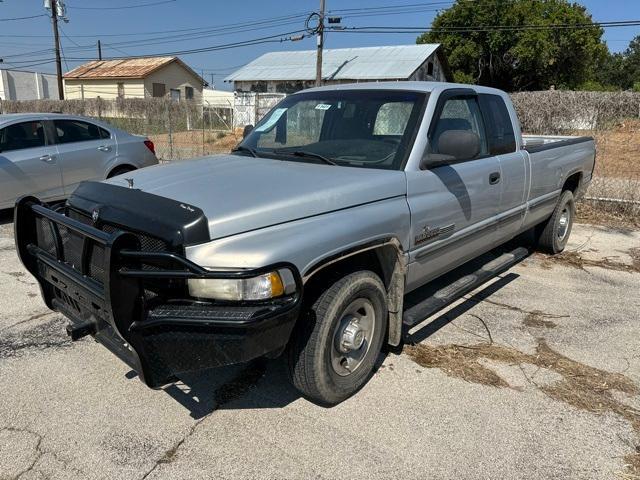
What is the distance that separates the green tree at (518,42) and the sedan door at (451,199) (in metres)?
39.2

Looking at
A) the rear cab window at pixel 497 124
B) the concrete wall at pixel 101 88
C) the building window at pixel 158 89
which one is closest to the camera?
the rear cab window at pixel 497 124

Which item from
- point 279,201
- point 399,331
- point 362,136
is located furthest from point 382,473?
point 362,136

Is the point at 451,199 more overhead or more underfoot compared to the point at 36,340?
more overhead

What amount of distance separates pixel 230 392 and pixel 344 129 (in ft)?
6.89

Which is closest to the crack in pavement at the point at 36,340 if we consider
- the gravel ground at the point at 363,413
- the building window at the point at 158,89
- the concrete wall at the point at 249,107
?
the gravel ground at the point at 363,413

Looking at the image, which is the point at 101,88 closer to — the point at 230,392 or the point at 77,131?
the point at 77,131

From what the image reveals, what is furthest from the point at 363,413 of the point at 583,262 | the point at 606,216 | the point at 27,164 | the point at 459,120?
the point at 606,216

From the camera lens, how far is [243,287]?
2564 mm

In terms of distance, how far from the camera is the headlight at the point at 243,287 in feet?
8.42

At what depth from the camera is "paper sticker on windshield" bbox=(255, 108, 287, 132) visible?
14.9ft

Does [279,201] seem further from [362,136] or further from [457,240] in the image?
[457,240]

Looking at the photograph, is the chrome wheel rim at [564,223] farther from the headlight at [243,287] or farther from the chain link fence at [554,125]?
the headlight at [243,287]

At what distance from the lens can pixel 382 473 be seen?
8.95ft

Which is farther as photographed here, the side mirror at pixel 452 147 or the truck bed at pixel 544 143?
Answer: the truck bed at pixel 544 143
